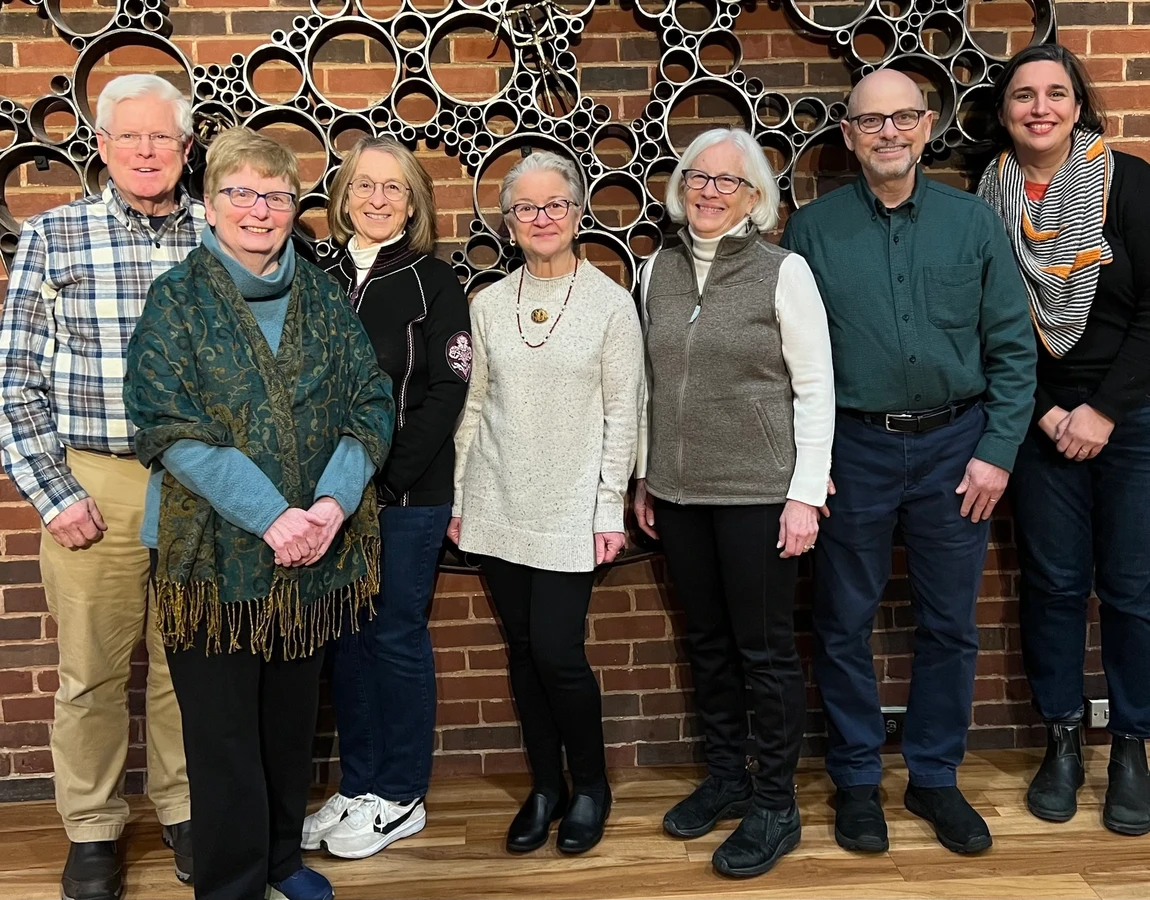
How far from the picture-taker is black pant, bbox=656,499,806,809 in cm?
231

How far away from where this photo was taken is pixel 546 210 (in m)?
2.30

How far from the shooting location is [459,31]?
105 inches

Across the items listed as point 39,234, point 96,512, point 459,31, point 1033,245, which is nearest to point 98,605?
point 96,512

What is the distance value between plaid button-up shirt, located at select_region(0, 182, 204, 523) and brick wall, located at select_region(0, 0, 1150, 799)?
1.69ft

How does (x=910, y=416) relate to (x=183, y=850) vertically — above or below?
above

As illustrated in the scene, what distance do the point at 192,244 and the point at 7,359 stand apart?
18.2 inches

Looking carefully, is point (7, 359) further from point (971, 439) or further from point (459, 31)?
point (971, 439)

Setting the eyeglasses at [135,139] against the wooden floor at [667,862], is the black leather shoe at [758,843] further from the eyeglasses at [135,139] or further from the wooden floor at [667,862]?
the eyeglasses at [135,139]

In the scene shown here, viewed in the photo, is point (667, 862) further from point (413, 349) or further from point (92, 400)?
point (92, 400)

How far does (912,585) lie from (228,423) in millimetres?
1664

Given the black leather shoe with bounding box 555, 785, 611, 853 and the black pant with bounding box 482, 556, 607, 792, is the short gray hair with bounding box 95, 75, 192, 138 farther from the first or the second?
the black leather shoe with bounding box 555, 785, 611, 853

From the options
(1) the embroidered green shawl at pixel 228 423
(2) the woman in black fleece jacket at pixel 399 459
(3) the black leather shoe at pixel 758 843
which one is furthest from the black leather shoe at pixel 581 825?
(1) the embroidered green shawl at pixel 228 423

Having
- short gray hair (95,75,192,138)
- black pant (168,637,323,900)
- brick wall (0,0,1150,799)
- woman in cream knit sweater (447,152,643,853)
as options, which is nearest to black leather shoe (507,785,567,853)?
woman in cream knit sweater (447,152,643,853)

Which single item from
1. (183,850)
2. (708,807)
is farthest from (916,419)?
(183,850)
